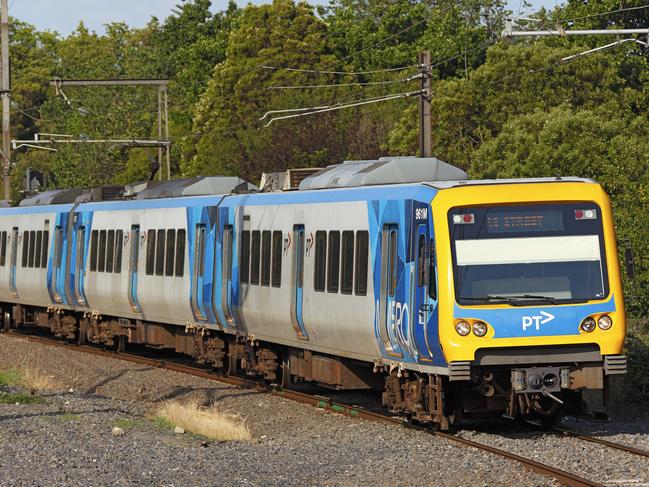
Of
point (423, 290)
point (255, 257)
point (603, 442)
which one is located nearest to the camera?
point (603, 442)

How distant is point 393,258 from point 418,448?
2.65 m

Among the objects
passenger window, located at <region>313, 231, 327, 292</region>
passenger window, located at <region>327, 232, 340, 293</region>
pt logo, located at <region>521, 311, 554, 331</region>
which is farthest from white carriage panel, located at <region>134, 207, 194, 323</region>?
pt logo, located at <region>521, 311, 554, 331</region>

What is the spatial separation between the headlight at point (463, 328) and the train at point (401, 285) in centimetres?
1

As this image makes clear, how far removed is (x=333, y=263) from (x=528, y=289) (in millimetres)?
4038

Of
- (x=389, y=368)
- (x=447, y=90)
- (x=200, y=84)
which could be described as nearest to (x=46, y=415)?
(x=389, y=368)

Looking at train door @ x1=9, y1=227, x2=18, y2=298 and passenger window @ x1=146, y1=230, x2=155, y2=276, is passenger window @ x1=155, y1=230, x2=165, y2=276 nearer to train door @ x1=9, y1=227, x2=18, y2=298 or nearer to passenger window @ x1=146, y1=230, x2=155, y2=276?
passenger window @ x1=146, y1=230, x2=155, y2=276

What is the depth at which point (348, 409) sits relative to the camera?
59.7ft

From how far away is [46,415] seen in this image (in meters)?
17.3

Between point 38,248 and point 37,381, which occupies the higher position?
point 38,248

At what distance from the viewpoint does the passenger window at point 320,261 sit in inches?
739

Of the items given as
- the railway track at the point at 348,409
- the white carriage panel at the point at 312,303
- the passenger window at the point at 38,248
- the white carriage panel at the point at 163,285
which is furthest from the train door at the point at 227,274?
the passenger window at the point at 38,248

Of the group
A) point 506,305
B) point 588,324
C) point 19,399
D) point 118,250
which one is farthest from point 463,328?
point 118,250

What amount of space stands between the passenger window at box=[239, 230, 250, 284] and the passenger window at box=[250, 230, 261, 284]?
6.9 inches

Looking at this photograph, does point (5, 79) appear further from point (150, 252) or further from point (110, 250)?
point (150, 252)
